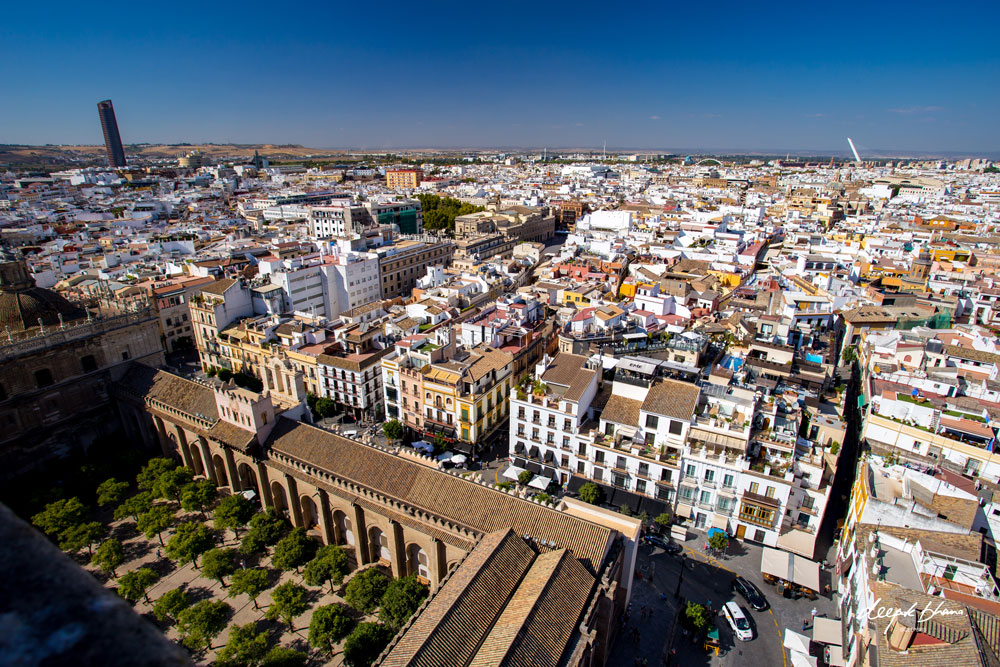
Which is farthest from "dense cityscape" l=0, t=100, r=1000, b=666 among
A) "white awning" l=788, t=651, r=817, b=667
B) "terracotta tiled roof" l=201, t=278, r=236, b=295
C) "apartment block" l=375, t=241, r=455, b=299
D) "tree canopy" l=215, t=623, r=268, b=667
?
"apartment block" l=375, t=241, r=455, b=299

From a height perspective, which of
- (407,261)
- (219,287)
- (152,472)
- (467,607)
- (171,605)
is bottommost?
(171,605)

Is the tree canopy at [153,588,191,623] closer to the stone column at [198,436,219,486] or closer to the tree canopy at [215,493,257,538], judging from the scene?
the tree canopy at [215,493,257,538]

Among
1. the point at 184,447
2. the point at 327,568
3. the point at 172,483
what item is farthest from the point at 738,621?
the point at 184,447

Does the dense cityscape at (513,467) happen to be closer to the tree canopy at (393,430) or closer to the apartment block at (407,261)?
the tree canopy at (393,430)

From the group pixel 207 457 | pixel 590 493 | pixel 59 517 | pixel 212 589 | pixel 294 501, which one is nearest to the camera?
pixel 212 589

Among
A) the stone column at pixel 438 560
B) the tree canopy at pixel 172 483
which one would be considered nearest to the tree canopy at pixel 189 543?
the tree canopy at pixel 172 483

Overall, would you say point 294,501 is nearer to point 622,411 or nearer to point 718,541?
point 622,411
